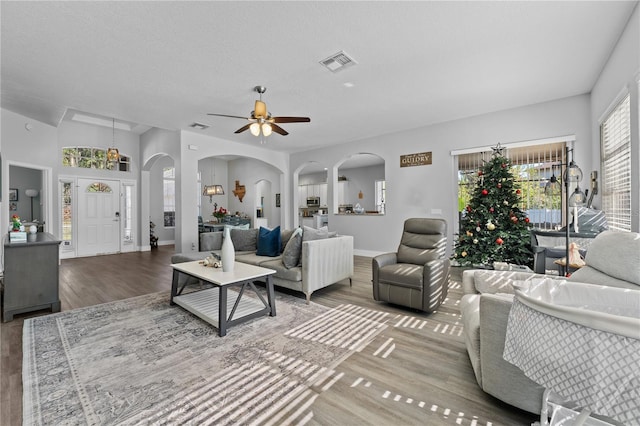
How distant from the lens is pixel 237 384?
189 cm

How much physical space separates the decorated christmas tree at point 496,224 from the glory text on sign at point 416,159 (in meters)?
1.43

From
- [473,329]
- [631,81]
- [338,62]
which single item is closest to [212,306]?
[473,329]

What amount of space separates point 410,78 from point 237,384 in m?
3.74

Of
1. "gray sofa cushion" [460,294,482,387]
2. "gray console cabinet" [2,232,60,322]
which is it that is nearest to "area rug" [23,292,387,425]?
"gray console cabinet" [2,232,60,322]

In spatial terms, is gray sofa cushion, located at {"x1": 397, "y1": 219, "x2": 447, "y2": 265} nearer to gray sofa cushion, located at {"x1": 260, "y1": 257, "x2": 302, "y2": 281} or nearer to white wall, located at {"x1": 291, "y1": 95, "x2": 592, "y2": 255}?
gray sofa cushion, located at {"x1": 260, "y1": 257, "x2": 302, "y2": 281}

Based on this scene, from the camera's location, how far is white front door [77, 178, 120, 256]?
6.91 meters

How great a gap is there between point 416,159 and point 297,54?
3.72 metres

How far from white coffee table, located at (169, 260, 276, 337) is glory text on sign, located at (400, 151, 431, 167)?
13.5 feet

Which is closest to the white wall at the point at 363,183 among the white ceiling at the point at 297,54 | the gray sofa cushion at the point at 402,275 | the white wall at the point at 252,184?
the white wall at the point at 252,184

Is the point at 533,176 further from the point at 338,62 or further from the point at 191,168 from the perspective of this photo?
the point at 191,168

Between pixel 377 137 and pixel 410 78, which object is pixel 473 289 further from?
pixel 377 137

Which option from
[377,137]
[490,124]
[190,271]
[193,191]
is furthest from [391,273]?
[193,191]

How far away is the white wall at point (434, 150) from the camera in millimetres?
4332

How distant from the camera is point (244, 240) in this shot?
4.87m
